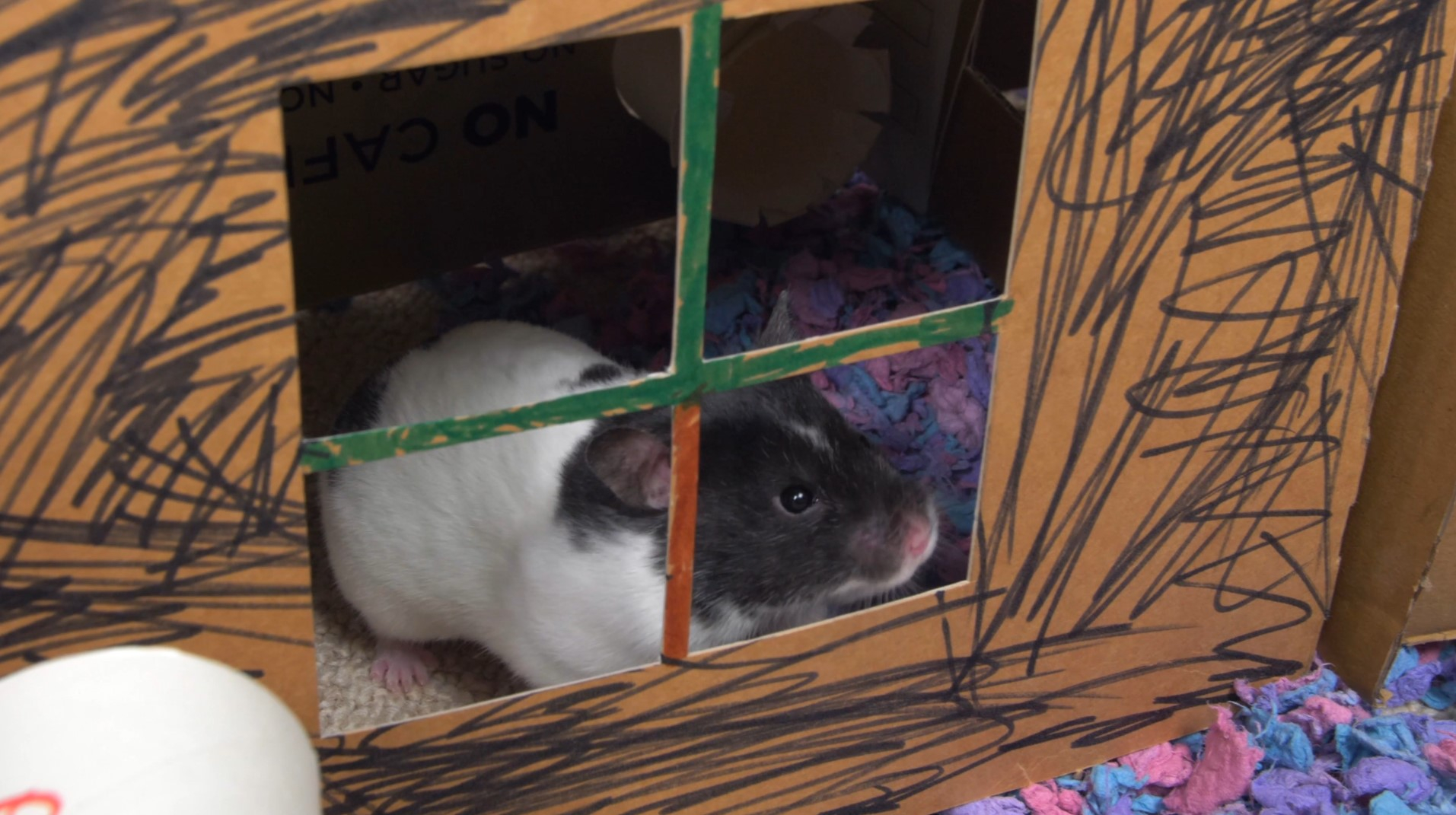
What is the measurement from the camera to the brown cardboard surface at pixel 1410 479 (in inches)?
66.2

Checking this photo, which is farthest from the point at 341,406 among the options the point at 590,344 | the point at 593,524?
the point at 593,524

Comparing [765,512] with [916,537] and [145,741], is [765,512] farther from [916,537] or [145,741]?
[145,741]

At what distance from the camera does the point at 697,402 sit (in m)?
1.34

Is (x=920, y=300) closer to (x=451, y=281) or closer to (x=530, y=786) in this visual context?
(x=451, y=281)

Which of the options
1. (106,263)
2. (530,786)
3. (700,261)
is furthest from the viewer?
(530,786)

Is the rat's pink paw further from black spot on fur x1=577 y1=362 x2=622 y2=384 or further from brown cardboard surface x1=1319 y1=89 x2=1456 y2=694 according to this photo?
brown cardboard surface x1=1319 y1=89 x2=1456 y2=694

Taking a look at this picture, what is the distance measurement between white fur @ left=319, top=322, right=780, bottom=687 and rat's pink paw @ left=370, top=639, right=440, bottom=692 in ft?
0.29

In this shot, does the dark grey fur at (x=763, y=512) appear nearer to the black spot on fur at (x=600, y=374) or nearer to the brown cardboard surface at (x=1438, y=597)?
the black spot on fur at (x=600, y=374)

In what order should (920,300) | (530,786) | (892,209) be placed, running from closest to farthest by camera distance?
(530,786) < (920,300) < (892,209)

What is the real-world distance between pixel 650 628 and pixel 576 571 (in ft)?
0.37

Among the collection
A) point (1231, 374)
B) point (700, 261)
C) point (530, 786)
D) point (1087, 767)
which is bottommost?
point (1087, 767)

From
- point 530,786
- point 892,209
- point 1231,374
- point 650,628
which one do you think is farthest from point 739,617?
point 892,209

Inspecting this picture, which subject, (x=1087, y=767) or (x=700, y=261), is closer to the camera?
(x=700, y=261)

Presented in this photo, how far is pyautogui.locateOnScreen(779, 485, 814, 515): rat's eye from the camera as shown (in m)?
1.79
